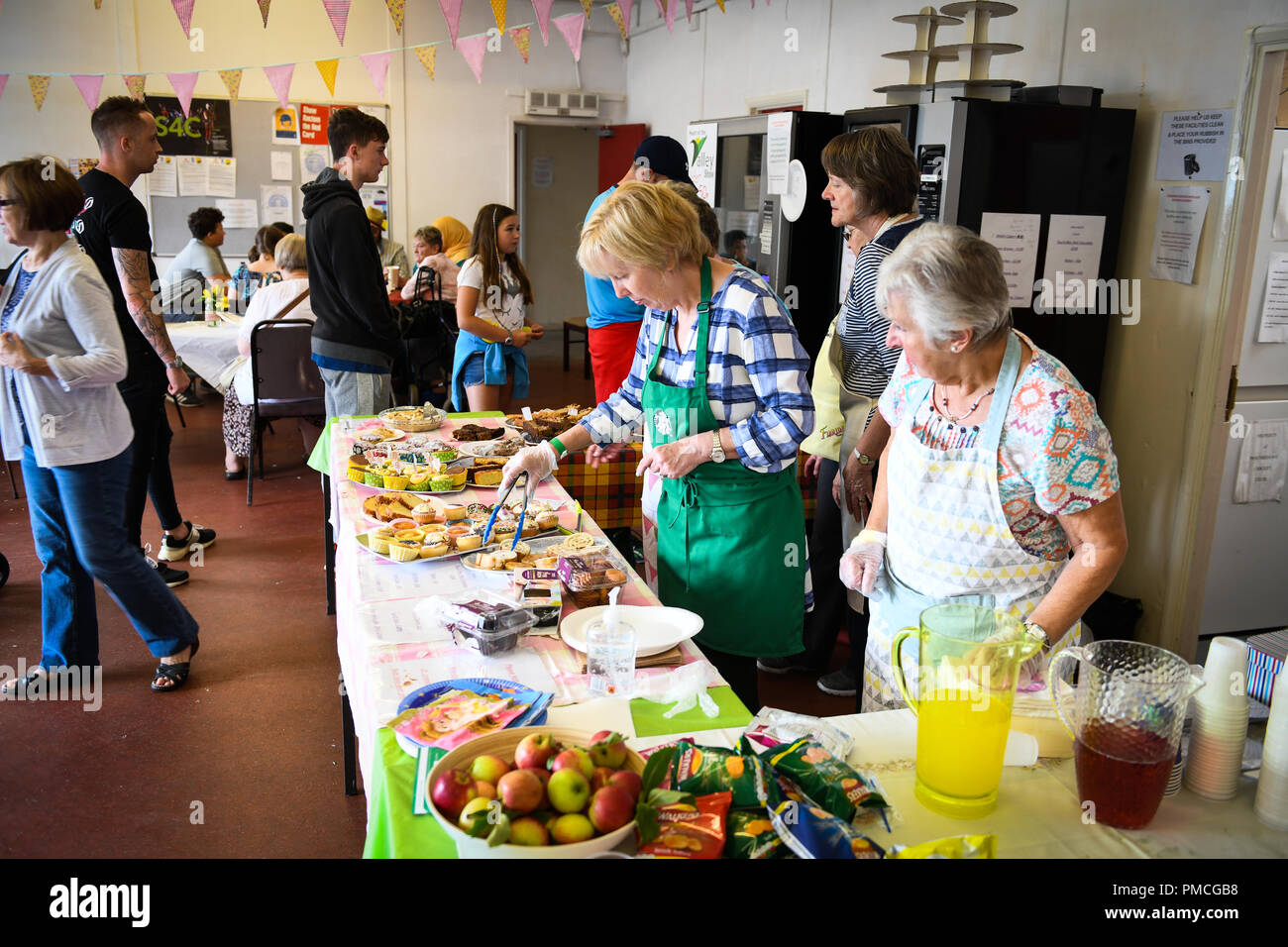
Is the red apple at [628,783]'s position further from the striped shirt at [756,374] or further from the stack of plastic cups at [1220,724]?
the striped shirt at [756,374]

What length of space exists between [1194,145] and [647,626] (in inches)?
111

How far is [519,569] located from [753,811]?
42.0 inches

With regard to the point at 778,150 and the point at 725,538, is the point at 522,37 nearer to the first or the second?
the point at 778,150

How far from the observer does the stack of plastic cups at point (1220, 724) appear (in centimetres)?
126

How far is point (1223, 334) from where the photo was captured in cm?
344

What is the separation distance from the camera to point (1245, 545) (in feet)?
12.2

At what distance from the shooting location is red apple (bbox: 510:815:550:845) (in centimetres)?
111

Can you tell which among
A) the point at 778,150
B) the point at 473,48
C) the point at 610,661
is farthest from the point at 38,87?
the point at 610,661

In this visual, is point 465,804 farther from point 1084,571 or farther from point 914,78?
point 914,78

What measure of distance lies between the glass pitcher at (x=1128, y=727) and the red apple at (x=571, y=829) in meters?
0.63

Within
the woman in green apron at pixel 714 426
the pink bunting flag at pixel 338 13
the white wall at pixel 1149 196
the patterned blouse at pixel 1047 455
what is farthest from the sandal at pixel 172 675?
the pink bunting flag at pixel 338 13

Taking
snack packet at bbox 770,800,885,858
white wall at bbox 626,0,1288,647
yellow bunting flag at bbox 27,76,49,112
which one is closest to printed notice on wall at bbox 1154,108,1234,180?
white wall at bbox 626,0,1288,647

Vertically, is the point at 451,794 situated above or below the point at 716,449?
below

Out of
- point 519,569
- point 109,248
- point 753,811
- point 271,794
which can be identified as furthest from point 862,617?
point 109,248
